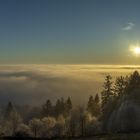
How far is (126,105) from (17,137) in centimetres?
5475

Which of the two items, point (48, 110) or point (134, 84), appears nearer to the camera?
point (134, 84)

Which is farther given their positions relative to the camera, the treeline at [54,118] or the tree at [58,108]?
the tree at [58,108]

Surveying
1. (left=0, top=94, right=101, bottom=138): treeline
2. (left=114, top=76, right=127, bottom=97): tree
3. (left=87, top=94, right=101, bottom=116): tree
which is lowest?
(left=0, top=94, right=101, bottom=138): treeline

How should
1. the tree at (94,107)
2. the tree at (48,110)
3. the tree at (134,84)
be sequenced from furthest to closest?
1. the tree at (48,110)
2. the tree at (94,107)
3. the tree at (134,84)

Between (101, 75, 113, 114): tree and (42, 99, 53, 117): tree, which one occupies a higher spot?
(101, 75, 113, 114): tree

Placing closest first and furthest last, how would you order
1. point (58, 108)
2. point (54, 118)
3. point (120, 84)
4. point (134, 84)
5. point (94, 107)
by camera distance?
point (134, 84), point (120, 84), point (94, 107), point (54, 118), point (58, 108)

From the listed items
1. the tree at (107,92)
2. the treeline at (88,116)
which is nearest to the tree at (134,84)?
the treeline at (88,116)

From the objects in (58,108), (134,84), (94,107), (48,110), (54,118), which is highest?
(134,84)

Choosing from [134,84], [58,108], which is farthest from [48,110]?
[134,84]

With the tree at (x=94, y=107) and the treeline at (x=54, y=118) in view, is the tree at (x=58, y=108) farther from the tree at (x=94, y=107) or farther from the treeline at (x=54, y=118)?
the tree at (x=94, y=107)

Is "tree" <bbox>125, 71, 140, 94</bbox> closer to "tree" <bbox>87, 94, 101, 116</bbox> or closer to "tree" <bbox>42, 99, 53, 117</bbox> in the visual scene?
"tree" <bbox>87, 94, 101, 116</bbox>

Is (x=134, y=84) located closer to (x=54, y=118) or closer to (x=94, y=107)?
(x=94, y=107)

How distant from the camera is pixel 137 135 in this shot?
133 feet

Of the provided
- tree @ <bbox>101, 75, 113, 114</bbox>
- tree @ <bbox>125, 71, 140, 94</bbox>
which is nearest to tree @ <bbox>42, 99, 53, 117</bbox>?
tree @ <bbox>101, 75, 113, 114</bbox>
